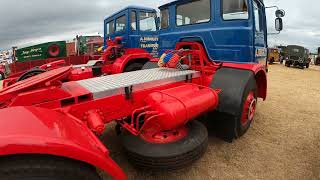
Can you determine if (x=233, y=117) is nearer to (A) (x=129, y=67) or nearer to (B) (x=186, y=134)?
(B) (x=186, y=134)

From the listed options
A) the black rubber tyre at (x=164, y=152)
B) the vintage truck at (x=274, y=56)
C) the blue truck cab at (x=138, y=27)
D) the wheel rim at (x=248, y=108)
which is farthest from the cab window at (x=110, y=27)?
the vintage truck at (x=274, y=56)

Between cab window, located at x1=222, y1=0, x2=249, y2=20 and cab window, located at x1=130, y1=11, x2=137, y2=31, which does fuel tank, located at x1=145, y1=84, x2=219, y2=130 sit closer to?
cab window, located at x1=222, y1=0, x2=249, y2=20

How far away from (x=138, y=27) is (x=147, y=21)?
0.40m

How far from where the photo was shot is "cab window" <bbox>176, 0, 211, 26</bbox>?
424 cm

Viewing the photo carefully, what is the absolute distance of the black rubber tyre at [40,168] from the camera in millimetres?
1510

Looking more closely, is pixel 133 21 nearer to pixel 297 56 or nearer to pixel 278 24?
pixel 278 24

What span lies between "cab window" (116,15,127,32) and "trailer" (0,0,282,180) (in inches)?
104

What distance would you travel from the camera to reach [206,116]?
3521 millimetres

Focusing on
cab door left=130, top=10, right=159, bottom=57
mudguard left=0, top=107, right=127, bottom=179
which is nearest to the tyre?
mudguard left=0, top=107, right=127, bottom=179

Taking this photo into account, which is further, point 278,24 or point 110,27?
point 110,27

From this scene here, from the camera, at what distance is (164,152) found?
2559 mm

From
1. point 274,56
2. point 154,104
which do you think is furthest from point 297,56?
point 154,104

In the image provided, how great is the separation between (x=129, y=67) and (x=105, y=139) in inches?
139

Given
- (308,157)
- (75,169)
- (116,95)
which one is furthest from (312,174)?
(75,169)
